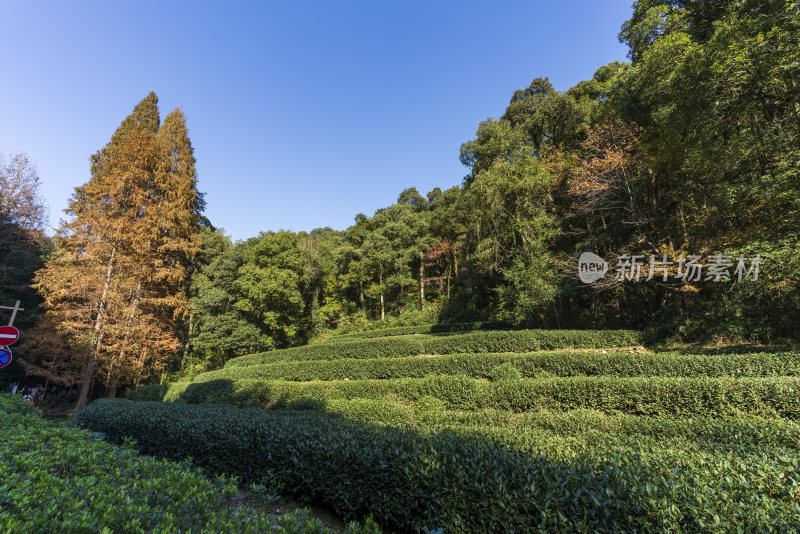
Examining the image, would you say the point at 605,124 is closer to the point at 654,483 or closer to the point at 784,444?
the point at 784,444

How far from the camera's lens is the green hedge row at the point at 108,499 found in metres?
1.98

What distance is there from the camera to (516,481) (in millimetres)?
2670

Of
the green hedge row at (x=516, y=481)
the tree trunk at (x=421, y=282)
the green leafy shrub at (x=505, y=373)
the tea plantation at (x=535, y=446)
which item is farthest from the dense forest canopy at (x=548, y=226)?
the green hedge row at (x=516, y=481)

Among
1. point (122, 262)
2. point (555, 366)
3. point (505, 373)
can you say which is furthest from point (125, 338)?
point (555, 366)

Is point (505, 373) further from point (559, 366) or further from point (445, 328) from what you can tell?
Result: point (445, 328)

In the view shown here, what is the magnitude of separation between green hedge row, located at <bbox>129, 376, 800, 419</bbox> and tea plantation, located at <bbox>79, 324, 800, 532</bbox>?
27 millimetres

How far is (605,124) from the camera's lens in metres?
12.9

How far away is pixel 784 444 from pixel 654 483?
3.12 meters

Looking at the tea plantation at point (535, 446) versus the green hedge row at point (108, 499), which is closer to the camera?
the green hedge row at point (108, 499)

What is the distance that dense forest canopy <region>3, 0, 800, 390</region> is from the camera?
799 cm

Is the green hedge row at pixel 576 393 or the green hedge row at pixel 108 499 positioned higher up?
the green hedge row at pixel 108 499

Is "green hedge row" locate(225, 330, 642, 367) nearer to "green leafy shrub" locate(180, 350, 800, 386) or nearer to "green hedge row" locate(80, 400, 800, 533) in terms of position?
"green leafy shrub" locate(180, 350, 800, 386)

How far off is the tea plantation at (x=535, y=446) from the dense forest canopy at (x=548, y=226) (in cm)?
421

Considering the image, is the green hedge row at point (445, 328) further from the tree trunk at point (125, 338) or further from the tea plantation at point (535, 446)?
the tree trunk at point (125, 338)
